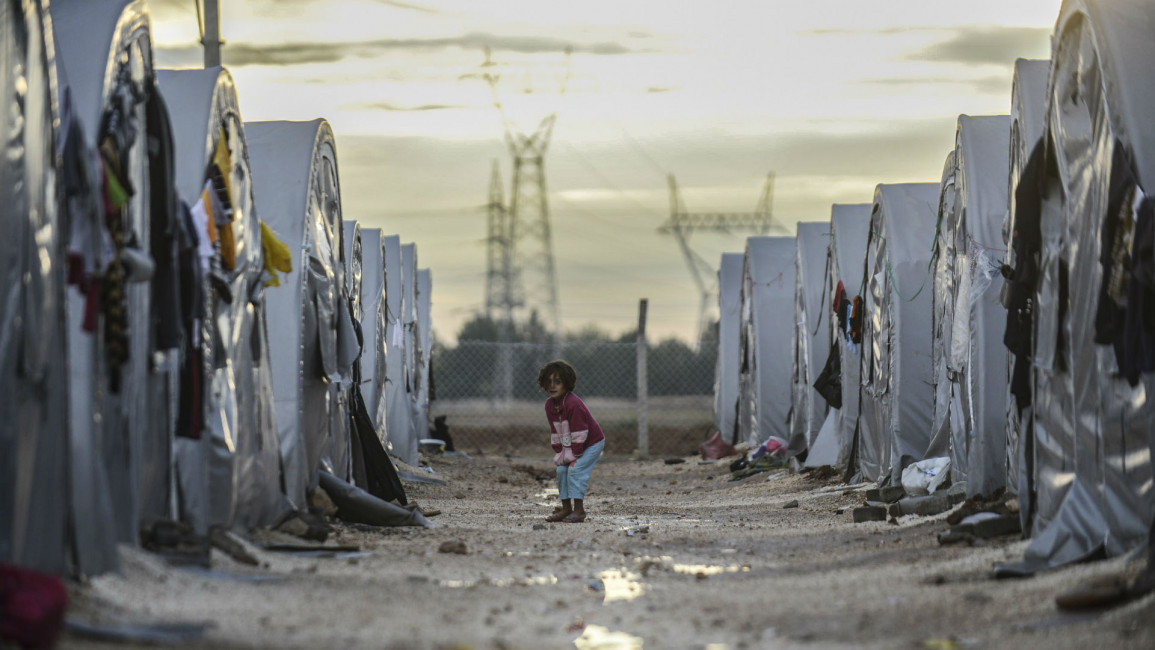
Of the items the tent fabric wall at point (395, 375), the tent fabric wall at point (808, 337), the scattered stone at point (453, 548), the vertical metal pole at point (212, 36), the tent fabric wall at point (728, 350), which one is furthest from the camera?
the tent fabric wall at point (728, 350)

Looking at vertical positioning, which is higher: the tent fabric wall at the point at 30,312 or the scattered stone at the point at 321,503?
the tent fabric wall at the point at 30,312

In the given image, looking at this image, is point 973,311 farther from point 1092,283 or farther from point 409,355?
point 409,355

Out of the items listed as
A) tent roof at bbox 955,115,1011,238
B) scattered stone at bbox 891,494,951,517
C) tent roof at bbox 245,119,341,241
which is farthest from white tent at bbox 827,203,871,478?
tent roof at bbox 245,119,341,241

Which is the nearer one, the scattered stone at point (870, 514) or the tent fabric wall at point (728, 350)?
the scattered stone at point (870, 514)

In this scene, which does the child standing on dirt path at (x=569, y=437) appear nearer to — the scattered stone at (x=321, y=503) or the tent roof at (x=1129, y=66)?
the scattered stone at (x=321, y=503)

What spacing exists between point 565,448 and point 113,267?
558 centimetres

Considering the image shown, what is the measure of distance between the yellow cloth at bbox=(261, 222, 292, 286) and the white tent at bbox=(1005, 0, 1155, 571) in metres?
4.79

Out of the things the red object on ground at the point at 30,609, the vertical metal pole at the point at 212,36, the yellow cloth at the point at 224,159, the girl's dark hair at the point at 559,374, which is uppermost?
the vertical metal pole at the point at 212,36

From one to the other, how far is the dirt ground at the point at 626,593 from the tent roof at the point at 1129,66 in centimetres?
199

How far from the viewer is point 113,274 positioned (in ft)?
18.8

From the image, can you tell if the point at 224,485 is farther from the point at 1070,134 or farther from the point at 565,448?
the point at 1070,134

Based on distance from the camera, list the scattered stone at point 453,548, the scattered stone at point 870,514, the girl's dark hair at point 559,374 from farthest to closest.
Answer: the girl's dark hair at point 559,374, the scattered stone at point 870,514, the scattered stone at point 453,548

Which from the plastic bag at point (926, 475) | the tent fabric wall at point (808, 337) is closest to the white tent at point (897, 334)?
the plastic bag at point (926, 475)

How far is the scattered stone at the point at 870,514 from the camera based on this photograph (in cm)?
973
